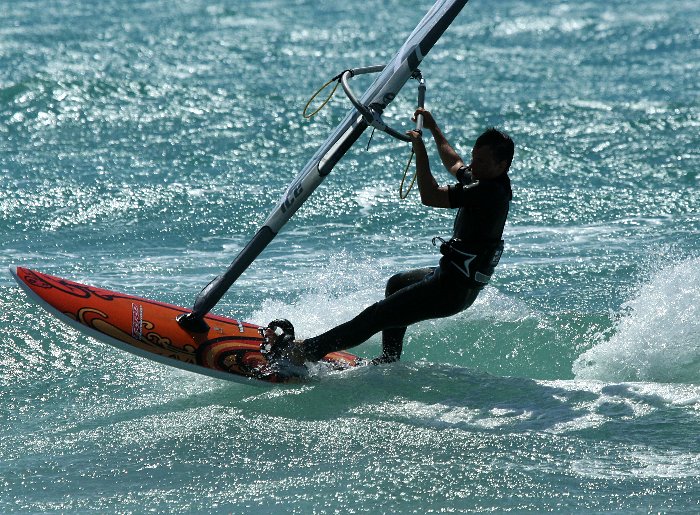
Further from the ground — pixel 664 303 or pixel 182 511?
pixel 664 303

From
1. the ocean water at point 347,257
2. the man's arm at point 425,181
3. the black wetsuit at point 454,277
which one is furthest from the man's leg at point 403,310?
the man's arm at point 425,181

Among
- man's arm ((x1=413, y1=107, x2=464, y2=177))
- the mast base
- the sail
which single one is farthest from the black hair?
the mast base

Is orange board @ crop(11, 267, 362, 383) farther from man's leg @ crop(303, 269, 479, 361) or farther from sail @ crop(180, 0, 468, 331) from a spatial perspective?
man's leg @ crop(303, 269, 479, 361)

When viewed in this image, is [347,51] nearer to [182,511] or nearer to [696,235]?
[696,235]

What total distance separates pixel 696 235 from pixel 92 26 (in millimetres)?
12057

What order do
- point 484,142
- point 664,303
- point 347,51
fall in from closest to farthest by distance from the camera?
point 484,142 → point 664,303 → point 347,51

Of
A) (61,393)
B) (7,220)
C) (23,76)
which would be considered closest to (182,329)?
(61,393)

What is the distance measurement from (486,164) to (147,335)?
7.68ft

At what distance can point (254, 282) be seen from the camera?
8789 mm

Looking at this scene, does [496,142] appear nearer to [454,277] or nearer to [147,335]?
[454,277]

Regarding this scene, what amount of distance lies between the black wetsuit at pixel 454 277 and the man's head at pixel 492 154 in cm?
6

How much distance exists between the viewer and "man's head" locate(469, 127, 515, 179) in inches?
220

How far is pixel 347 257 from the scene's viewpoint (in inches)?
366

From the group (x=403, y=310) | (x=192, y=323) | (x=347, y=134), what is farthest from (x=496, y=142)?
(x=192, y=323)
